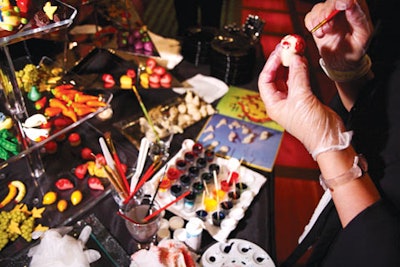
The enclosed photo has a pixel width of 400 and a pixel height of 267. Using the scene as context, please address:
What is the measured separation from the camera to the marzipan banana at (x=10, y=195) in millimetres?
1243

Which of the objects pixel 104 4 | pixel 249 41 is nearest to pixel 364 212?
pixel 249 41

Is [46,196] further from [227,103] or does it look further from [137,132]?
[227,103]

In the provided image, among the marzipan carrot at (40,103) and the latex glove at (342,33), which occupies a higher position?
the latex glove at (342,33)

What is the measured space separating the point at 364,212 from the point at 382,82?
403mm

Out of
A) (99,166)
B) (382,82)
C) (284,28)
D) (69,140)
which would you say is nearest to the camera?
(382,82)

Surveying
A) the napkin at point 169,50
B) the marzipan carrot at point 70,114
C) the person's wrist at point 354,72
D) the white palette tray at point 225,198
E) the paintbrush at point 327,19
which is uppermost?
the paintbrush at point 327,19

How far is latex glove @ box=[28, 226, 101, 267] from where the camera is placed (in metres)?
0.97

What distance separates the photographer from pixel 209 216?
123 centimetres

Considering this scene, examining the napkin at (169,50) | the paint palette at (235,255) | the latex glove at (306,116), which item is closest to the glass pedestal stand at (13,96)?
the paint palette at (235,255)

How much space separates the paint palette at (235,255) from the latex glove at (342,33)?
1.98ft

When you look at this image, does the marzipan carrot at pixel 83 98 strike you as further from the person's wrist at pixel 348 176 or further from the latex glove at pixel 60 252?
the person's wrist at pixel 348 176

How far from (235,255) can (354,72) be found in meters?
0.65

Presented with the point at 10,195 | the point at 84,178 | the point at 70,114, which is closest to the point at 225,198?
the point at 84,178

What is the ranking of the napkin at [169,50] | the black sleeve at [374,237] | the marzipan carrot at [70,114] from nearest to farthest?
1. the black sleeve at [374,237]
2. the marzipan carrot at [70,114]
3. the napkin at [169,50]
